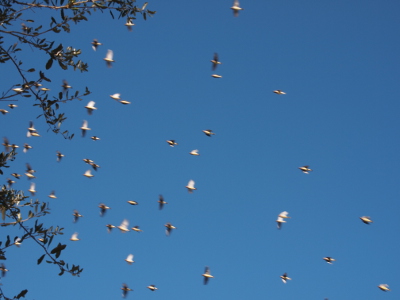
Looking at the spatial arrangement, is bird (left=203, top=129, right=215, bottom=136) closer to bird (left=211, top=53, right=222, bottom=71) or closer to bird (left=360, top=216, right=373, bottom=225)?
bird (left=211, top=53, right=222, bottom=71)

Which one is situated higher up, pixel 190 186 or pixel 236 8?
pixel 236 8

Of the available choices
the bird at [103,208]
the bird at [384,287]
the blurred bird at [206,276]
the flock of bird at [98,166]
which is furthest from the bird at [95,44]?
the bird at [384,287]

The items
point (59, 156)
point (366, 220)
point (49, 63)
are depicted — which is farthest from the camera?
point (366, 220)

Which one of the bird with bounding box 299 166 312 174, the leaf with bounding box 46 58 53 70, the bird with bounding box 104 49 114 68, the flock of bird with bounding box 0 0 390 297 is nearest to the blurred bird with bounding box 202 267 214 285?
the flock of bird with bounding box 0 0 390 297

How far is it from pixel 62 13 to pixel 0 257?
12.4ft

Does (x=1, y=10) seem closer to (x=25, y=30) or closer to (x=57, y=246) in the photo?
(x=25, y=30)

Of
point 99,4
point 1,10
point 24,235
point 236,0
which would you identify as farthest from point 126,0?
point 236,0

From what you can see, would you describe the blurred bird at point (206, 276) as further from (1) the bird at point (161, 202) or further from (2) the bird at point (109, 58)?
(2) the bird at point (109, 58)

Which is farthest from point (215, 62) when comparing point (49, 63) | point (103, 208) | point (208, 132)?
point (49, 63)

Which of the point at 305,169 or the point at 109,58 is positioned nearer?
the point at 109,58

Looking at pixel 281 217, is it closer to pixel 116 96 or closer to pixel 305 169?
pixel 305 169

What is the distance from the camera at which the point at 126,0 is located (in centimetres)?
881

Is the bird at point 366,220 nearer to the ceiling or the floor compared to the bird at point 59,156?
nearer to the floor

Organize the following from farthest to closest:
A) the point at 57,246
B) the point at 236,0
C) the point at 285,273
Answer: the point at 285,273, the point at 236,0, the point at 57,246
